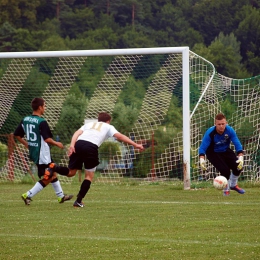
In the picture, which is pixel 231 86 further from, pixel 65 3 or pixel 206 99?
pixel 65 3

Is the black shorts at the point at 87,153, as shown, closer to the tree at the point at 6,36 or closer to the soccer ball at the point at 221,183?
the soccer ball at the point at 221,183

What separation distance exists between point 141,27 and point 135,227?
7494 cm

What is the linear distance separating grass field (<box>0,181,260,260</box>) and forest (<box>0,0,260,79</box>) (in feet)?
195

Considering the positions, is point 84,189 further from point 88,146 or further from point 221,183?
point 221,183

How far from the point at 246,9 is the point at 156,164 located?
66168 mm

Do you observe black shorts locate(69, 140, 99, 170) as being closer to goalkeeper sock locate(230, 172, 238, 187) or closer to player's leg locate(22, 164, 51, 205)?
player's leg locate(22, 164, 51, 205)

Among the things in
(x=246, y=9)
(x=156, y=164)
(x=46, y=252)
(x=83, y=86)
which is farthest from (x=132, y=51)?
(x=246, y=9)

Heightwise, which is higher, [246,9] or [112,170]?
[246,9]

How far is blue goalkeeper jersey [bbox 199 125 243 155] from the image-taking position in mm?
14125

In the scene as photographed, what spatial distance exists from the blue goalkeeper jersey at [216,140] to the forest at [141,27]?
192 ft

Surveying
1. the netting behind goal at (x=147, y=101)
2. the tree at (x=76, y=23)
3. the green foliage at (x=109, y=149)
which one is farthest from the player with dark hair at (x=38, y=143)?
the tree at (x=76, y=23)

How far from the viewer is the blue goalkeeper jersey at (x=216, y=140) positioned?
14125mm

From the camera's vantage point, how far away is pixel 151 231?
9.99 m

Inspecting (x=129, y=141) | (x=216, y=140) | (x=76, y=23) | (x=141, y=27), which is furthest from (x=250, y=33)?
(x=129, y=141)
